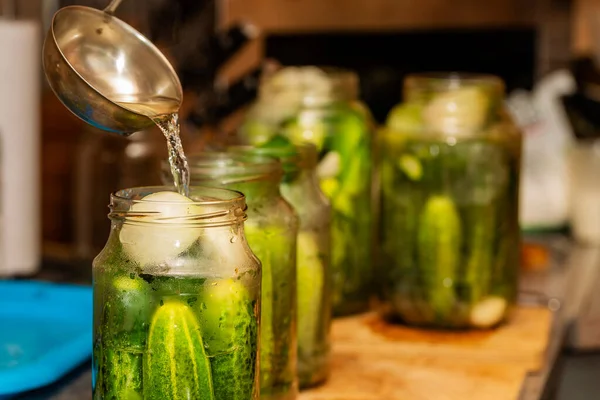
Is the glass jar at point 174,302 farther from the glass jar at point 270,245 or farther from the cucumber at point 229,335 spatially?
the glass jar at point 270,245

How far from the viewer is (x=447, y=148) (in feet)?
3.57

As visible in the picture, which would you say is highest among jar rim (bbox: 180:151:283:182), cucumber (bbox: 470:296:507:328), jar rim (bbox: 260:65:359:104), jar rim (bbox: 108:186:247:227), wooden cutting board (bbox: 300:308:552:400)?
jar rim (bbox: 260:65:359:104)

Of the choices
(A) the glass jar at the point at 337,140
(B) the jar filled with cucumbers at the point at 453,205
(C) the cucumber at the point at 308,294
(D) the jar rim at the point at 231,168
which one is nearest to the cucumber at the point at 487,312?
(B) the jar filled with cucumbers at the point at 453,205

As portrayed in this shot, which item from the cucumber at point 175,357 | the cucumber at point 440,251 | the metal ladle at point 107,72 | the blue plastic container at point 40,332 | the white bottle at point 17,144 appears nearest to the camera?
the cucumber at point 175,357

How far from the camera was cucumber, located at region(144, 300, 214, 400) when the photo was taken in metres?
0.65

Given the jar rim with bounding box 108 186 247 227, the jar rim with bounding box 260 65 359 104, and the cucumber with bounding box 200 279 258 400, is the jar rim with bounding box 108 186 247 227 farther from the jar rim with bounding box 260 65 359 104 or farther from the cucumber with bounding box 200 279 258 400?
the jar rim with bounding box 260 65 359 104

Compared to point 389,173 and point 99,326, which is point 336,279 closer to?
point 389,173

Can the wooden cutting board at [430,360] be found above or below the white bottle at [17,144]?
below

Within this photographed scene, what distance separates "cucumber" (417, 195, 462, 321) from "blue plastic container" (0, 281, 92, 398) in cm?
38

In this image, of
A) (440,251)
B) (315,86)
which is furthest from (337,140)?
(440,251)

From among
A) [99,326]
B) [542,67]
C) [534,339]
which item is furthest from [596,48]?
[99,326]

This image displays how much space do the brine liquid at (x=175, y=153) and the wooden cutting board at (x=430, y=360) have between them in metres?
0.26

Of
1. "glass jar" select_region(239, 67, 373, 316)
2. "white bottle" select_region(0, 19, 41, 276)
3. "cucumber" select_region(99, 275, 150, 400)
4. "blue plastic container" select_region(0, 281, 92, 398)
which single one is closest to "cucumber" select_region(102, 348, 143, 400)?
"cucumber" select_region(99, 275, 150, 400)

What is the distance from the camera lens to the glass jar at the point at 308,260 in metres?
0.91
